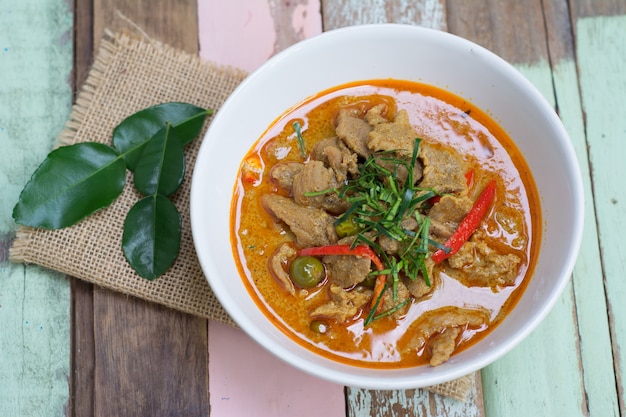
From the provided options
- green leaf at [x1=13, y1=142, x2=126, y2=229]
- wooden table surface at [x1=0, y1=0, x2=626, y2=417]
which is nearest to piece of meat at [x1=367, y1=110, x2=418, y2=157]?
wooden table surface at [x1=0, y1=0, x2=626, y2=417]

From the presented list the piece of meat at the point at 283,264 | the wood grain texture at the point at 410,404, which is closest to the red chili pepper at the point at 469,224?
the piece of meat at the point at 283,264

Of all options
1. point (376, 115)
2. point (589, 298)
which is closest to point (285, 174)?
point (376, 115)

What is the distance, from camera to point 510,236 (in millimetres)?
3211

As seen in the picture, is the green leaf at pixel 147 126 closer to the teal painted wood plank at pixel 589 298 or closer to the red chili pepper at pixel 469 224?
the red chili pepper at pixel 469 224

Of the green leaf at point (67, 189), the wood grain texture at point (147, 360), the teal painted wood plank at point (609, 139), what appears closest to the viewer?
the green leaf at point (67, 189)

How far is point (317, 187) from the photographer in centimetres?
316

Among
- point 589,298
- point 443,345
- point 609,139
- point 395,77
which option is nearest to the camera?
point 443,345

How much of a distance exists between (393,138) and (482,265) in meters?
0.70

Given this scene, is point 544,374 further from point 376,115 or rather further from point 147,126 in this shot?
point 147,126

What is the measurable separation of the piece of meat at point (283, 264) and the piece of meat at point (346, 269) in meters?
0.17

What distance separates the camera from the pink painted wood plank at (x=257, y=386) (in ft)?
12.1

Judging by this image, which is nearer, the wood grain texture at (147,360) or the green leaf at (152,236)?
the green leaf at (152,236)

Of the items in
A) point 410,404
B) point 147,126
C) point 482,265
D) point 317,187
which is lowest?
point 410,404

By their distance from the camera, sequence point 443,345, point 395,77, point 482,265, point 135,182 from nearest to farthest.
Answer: point 443,345 → point 482,265 → point 395,77 → point 135,182
